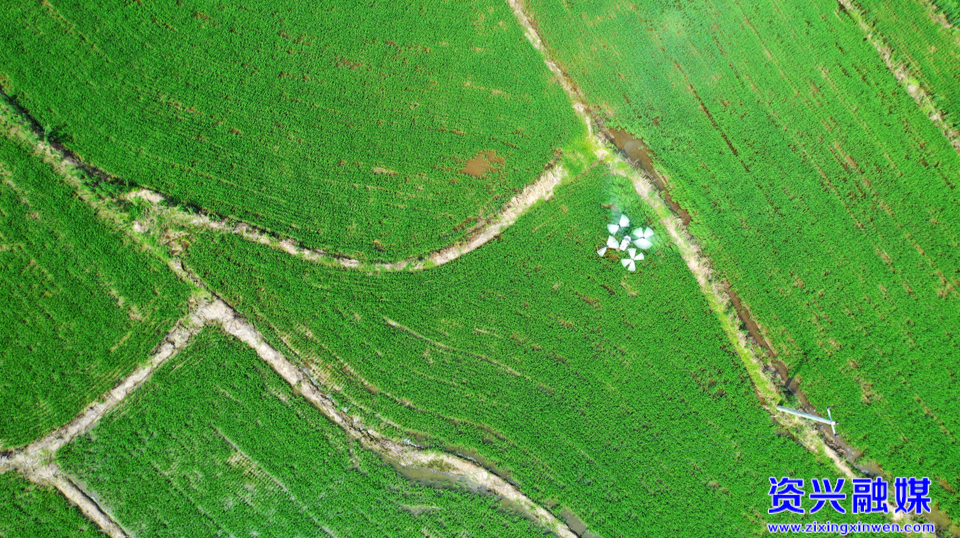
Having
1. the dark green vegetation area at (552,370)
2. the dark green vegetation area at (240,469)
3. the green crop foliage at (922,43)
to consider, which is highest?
the green crop foliage at (922,43)

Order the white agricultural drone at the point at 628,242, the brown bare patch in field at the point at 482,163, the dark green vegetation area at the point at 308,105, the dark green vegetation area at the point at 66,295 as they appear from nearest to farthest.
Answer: the dark green vegetation area at the point at 66,295 < the dark green vegetation area at the point at 308,105 < the white agricultural drone at the point at 628,242 < the brown bare patch in field at the point at 482,163

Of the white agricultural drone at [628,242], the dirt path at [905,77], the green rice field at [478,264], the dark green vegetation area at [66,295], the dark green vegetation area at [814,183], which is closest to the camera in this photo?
the dark green vegetation area at [66,295]

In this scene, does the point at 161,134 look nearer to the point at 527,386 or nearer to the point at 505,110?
the point at 505,110

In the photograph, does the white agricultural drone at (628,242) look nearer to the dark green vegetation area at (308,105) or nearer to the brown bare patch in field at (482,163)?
the dark green vegetation area at (308,105)

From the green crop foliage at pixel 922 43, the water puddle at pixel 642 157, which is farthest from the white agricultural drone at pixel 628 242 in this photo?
the green crop foliage at pixel 922 43

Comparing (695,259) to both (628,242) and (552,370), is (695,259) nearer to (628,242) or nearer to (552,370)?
(628,242)

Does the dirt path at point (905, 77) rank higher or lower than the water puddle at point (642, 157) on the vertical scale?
higher

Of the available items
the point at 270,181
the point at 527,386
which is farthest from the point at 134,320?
the point at 527,386
